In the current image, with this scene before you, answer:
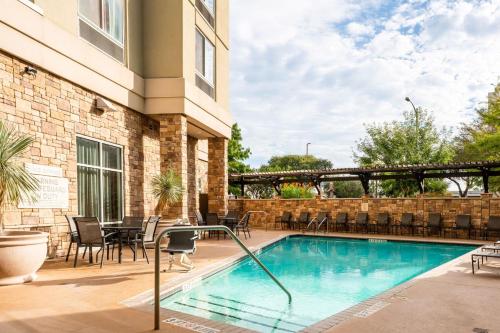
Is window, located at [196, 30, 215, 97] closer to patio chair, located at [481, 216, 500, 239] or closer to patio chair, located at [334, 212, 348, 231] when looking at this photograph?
patio chair, located at [334, 212, 348, 231]

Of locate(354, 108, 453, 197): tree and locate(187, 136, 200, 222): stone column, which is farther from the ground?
locate(354, 108, 453, 197): tree

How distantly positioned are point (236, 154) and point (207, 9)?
49.8 feet

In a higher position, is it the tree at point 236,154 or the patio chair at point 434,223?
the tree at point 236,154

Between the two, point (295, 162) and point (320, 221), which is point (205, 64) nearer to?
point (320, 221)

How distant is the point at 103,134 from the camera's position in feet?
32.6

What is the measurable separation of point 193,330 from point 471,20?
10.2 metres

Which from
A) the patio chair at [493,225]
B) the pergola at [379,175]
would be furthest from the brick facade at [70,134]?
the patio chair at [493,225]

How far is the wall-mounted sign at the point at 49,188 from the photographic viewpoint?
7727 millimetres

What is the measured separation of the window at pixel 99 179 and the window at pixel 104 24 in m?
2.44

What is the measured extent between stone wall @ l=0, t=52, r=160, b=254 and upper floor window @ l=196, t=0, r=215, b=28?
4.86 m

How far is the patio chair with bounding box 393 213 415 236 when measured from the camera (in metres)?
14.6

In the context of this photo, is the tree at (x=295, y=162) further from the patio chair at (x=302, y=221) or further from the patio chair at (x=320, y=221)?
the patio chair at (x=320, y=221)

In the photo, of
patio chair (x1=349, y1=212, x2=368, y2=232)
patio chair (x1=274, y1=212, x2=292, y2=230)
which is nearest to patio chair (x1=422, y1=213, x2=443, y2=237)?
patio chair (x1=349, y1=212, x2=368, y2=232)

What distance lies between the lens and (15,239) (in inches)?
225
